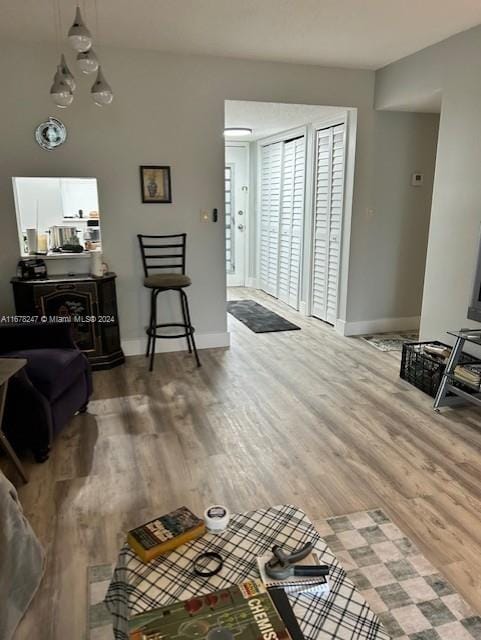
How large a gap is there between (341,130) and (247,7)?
2.04m

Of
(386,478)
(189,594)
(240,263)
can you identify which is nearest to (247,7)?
(386,478)

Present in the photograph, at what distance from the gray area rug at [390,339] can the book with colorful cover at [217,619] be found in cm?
360

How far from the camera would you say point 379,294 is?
4.95 meters

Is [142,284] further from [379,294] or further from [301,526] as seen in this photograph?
[301,526]

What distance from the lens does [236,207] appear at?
737cm

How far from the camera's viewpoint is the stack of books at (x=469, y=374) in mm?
2936

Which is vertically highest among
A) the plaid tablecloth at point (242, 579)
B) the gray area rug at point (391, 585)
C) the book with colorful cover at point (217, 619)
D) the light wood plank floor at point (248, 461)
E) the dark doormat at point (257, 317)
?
the book with colorful cover at point (217, 619)

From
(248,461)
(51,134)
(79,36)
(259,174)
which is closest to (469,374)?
(248,461)

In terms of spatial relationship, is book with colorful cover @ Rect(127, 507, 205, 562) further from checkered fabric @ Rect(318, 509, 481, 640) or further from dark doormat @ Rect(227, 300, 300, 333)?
dark doormat @ Rect(227, 300, 300, 333)

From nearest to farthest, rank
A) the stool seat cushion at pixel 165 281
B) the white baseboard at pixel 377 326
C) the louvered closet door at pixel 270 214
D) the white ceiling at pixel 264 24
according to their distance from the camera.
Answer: the white ceiling at pixel 264 24 → the stool seat cushion at pixel 165 281 → the white baseboard at pixel 377 326 → the louvered closet door at pixel 270 214

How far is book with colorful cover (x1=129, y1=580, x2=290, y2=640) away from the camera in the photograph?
3.51ft

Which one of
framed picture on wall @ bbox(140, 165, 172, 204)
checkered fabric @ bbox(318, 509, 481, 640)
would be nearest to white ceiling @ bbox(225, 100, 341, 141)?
framed picture on wall @ bbox(140, 165, 172, 204)

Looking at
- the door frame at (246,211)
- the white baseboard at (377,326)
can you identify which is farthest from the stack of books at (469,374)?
the door frame at (246,211)

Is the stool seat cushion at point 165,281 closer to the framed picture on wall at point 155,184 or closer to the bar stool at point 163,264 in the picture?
the bar stool at point 163,264
